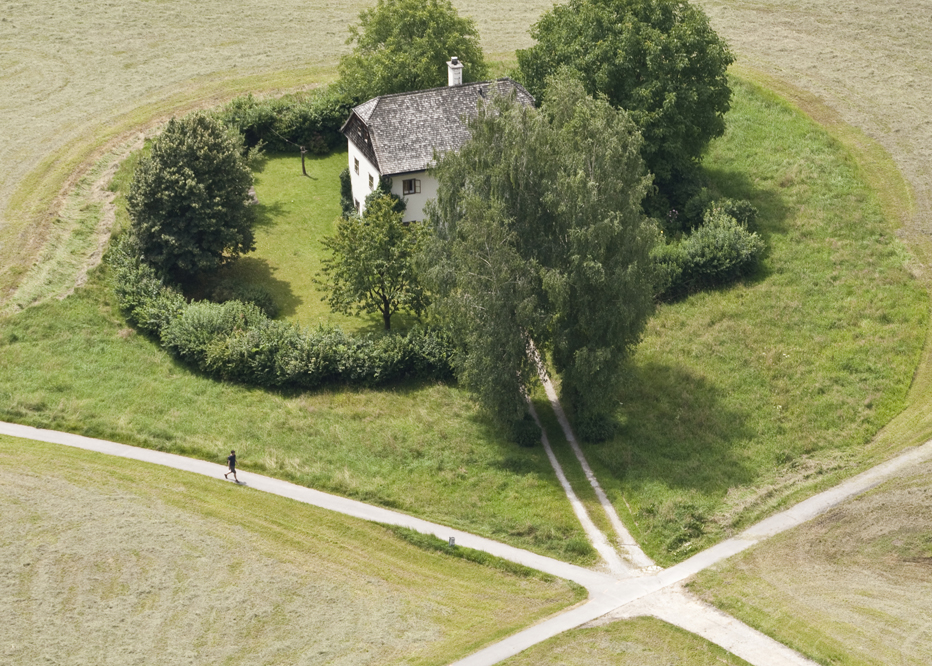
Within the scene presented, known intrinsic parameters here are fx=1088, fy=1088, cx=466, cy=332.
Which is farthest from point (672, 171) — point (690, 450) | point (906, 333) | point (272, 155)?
point (272, 155)

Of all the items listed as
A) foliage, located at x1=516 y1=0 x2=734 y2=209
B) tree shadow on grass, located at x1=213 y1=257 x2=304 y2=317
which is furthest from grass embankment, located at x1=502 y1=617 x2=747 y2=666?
foliage, located at x1=516 y1=0 x2=734 y2=209

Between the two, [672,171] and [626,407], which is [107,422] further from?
[672,171]

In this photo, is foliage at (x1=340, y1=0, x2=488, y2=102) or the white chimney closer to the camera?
the white chimney

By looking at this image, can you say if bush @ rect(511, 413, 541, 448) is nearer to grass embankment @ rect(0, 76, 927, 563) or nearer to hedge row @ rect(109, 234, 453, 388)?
grass embankment @ rect(0, 76, 927, 563)

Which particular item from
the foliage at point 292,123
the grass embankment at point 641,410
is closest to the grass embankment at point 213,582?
the grass embankment at point 641,410

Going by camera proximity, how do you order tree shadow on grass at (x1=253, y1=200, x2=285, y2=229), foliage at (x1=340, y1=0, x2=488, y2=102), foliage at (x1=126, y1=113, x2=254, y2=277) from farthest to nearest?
foliage at (x1=340, y1=0, x2=488, y2=102) → tree shadow on grass at (x1=253, y1=200, x2=285, y2=229) → foliage at (x1=126, y1=113, x2=254, y2=277)

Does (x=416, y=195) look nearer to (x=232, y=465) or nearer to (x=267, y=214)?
(x=267, y=214)
